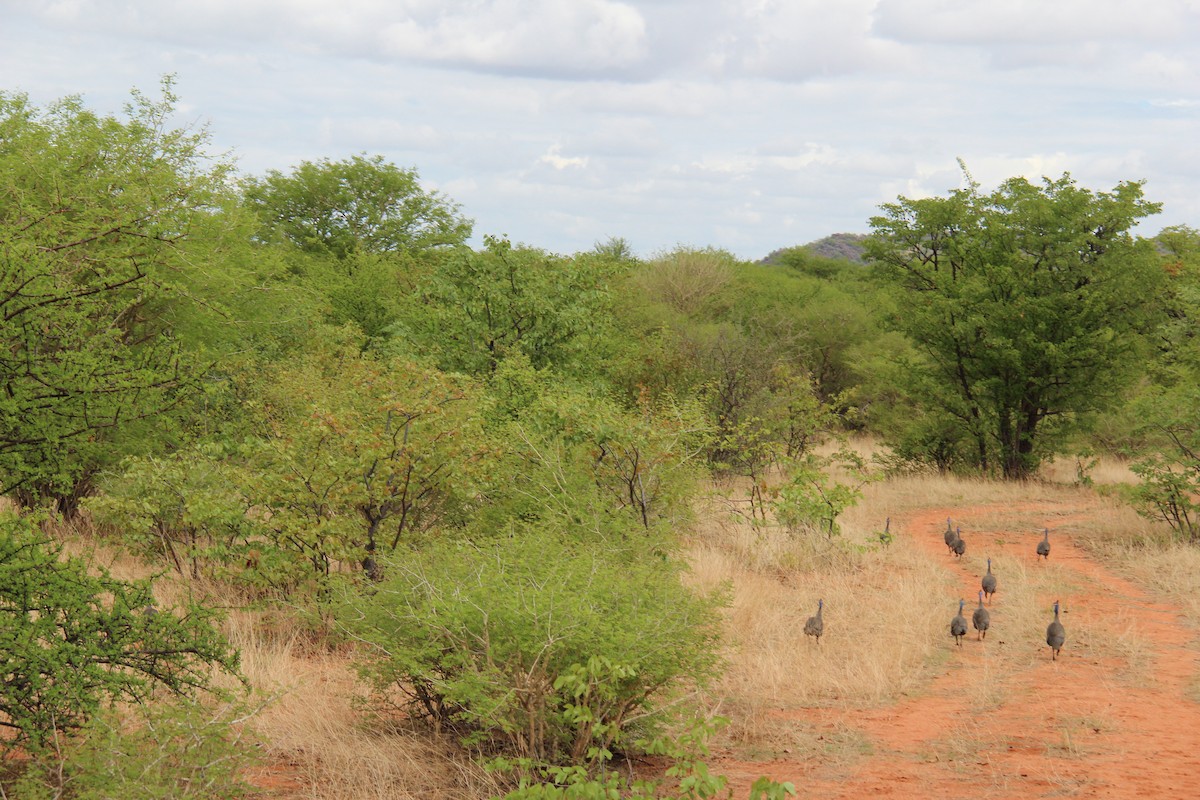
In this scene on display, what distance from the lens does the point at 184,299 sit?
14.8m

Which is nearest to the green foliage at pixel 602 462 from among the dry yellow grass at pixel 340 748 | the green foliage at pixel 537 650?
the dry yellow grass at pixel 340 748

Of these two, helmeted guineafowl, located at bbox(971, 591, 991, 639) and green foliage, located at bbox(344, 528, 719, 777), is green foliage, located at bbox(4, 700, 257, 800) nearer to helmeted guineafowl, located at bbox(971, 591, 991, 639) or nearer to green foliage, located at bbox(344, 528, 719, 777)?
green foliage, located at bbox(344, 528, 719, 777)

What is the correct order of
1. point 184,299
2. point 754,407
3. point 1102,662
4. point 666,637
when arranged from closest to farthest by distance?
1. point 666,637
2. point 1102,662
3. point 184,299
4. point 754,407

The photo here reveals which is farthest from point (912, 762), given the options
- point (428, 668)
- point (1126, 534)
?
point (1126, 534)

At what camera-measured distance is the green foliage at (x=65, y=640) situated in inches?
227

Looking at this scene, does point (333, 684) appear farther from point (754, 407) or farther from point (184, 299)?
point (754, 407)

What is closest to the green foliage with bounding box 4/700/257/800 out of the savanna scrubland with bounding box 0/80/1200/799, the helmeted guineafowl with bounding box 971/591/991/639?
the savanna scrubland with bounding box 0/80/1200/799

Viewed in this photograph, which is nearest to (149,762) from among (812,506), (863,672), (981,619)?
(863,672)

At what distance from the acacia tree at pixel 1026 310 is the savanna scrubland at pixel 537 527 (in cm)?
8

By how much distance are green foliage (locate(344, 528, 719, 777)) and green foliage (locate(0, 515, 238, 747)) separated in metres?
1.08

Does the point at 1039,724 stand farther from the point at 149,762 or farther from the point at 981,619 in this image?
the point at 149,762

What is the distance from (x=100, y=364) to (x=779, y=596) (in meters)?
6.71

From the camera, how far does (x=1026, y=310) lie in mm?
20750

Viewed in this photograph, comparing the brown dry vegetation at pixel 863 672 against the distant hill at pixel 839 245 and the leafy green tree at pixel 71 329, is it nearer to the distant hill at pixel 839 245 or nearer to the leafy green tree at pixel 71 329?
the leafy green tree at pixel 71 329
